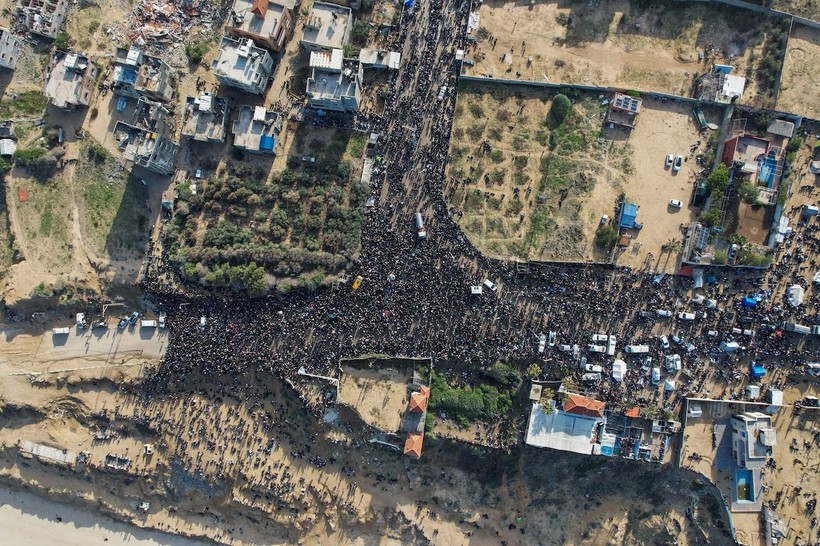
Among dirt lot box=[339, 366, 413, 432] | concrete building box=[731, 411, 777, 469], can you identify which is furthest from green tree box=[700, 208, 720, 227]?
dirt lot box=[339, 366, 413, 432]

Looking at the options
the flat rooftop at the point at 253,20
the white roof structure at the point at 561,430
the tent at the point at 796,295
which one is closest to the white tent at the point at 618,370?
the white roof structure at the point at 561,430

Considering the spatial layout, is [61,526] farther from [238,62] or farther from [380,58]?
[380,58]

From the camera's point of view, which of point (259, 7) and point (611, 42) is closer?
point (259, 7)

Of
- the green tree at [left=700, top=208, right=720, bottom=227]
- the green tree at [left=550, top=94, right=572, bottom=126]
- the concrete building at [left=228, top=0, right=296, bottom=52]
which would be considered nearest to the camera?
the concrete building at [left=228, top=0, right=296, bottom=52]

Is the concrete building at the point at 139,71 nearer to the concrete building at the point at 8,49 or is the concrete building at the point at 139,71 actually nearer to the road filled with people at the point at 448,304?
the concrete building at the point at 8,49

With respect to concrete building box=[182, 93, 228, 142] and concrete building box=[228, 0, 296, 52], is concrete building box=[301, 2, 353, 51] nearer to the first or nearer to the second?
concrete building box=[228, 0, 296, 52]

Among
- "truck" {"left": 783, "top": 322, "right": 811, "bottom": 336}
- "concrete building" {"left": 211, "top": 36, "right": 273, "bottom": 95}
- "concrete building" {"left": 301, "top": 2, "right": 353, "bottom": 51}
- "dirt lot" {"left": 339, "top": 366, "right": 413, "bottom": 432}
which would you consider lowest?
"dirt lot" {"left": 339, "top": 366, "right": 413, "bottom": 432}

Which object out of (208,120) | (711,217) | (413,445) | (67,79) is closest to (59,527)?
(413,445)
